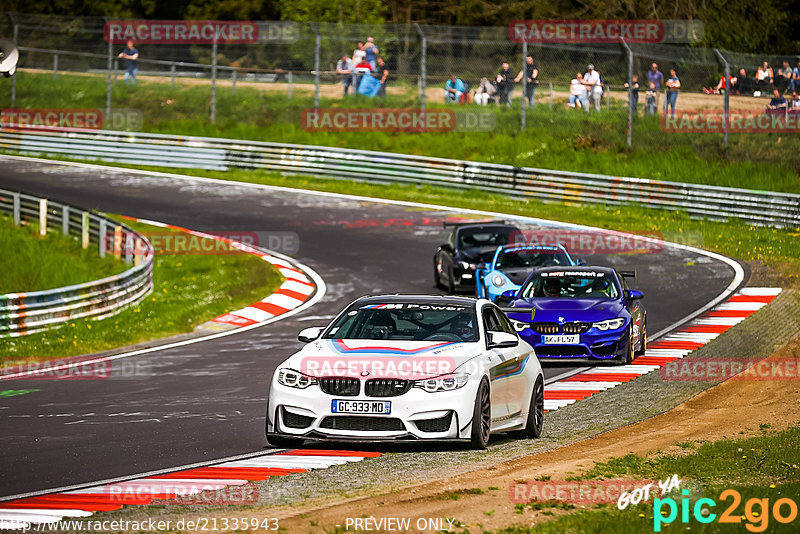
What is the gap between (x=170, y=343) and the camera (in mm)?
20078

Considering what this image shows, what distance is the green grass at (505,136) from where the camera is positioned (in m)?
34.3

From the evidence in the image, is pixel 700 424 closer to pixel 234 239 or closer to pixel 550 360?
pixel 550 360

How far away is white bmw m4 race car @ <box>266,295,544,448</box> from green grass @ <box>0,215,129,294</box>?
627 inches

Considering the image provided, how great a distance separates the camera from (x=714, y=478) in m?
9.82

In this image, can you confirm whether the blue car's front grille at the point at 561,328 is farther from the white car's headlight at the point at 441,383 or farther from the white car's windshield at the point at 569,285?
the white car's headlight at the point at 441,383

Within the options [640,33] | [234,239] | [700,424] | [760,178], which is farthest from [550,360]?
[640,33]

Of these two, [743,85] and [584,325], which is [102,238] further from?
[743,85]

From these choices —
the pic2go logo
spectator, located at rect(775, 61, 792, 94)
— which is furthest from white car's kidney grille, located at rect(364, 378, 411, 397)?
spectator, located at rect(775, 61, 792, 94)

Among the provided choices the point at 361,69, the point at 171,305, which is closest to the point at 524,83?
the point at 361,69

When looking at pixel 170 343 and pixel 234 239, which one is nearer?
pixel 170 343

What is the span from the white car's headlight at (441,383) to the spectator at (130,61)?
32.4 metres

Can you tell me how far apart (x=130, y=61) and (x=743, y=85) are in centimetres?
1913

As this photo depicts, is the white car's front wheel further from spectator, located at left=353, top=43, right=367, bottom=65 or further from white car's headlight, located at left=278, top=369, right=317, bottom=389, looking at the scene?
spectator, located at left=353, top=43, right=367, bottom=65

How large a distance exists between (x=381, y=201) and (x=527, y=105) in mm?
5452
